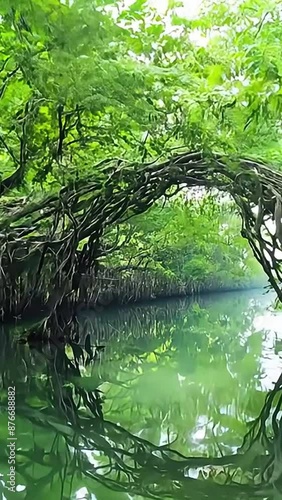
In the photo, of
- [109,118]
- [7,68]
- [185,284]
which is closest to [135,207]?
[109,118]

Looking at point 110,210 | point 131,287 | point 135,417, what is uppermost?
point 110,210

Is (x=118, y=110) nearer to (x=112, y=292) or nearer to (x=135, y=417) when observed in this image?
(x=135, y=417)

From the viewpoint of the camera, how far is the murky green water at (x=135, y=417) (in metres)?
2.73

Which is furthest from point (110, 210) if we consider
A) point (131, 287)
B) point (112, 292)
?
point (131, 287)

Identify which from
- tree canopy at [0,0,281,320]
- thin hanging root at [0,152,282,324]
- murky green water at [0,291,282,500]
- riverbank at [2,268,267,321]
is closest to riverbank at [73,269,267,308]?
riverbank at [2,268,267,321]

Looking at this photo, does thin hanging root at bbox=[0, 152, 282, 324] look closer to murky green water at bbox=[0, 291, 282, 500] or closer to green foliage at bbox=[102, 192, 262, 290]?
murky green water at bbox=[0, 291, 282, 500]

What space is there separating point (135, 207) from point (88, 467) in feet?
16.7

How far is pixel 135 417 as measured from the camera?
400cm

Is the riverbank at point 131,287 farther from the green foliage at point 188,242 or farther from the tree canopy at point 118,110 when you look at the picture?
→ the tree canopy at point 118,110

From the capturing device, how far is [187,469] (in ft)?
9.68

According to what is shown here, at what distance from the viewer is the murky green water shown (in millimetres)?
2730

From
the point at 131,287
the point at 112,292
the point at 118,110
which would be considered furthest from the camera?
the point at 131,287

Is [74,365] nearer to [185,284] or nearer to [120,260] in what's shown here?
[120,260]

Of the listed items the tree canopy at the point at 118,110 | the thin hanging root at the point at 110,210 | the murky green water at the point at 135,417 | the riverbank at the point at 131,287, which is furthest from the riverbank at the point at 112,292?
the murky green water at the point at 135,417
